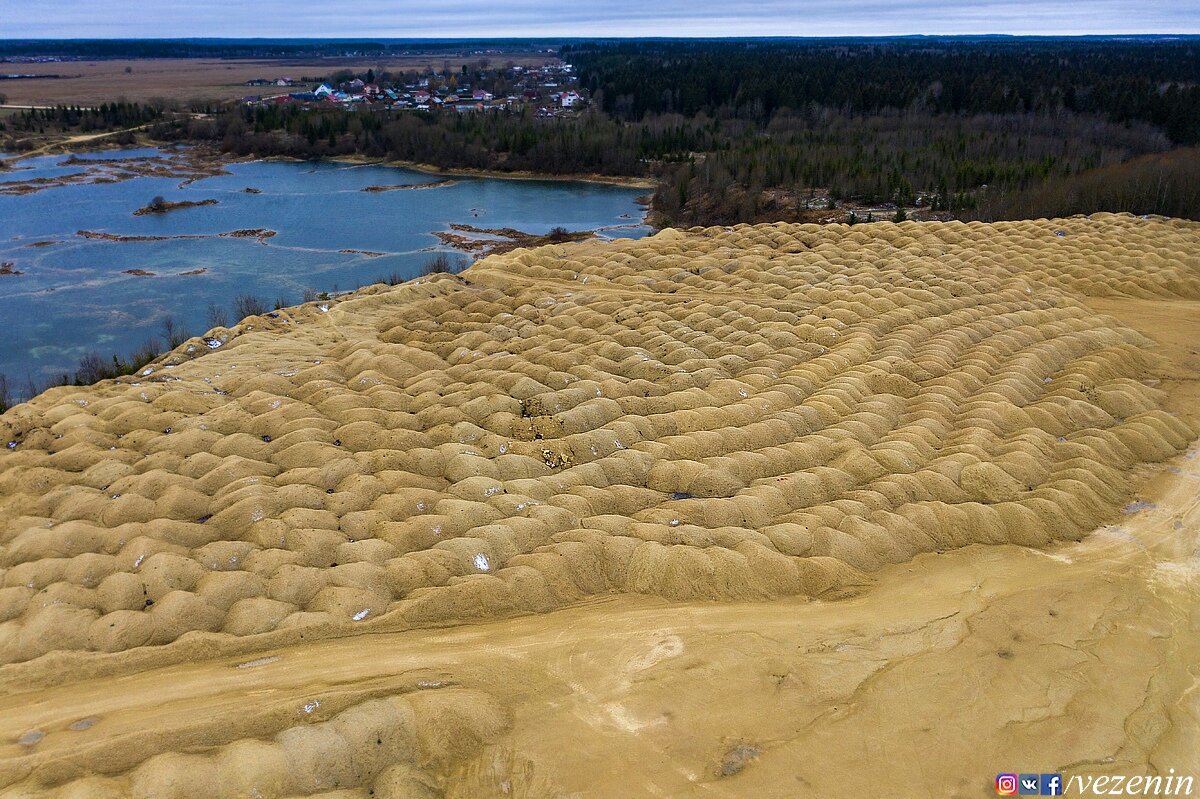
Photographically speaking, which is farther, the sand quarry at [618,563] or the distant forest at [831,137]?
the distant forest at [831,137]

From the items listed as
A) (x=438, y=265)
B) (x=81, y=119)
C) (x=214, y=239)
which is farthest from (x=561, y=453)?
(x=81, y=119)

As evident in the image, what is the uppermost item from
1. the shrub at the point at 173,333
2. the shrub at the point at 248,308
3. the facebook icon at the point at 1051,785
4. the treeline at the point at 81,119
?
the treeline at the point at 81,119

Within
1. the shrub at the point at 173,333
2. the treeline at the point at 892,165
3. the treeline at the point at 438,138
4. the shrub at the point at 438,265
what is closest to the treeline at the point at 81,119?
the treeline at the point at 438,138

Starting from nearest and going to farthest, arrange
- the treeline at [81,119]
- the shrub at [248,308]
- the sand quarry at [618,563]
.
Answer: the sand quarry at [618,563] < the shrub at [248,308] < the treeline at [81,119]

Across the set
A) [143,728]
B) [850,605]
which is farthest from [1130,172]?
[143,728]

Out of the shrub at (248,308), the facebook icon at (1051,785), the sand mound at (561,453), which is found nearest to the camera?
the facebook icon at (1051,785)

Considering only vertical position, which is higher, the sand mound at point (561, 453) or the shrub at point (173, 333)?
the sand mound at point (561, 453)

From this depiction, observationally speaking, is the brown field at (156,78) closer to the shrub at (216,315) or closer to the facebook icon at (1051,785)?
the shrub at (216,315)
